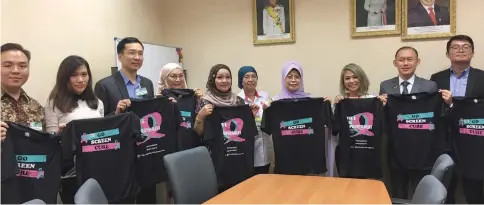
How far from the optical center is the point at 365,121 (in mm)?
3215

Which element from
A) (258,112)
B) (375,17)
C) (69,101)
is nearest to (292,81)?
(258,112)

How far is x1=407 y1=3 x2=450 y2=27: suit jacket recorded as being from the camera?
4004 mm

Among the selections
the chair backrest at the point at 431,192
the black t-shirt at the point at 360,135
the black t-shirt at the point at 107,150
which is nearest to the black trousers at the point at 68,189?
the black t-shirt at the point at 107,150

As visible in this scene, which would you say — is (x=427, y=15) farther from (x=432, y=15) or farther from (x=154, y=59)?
(x=154, y=59)

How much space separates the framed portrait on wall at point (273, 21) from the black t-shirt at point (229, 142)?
5.46ft

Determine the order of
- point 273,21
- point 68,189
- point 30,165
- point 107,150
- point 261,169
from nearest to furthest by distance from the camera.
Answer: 1. point 30,165
2. point 107,150
3. point 68,189
4. point 261,169
5. point 273,21

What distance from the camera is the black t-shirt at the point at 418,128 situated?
311cm

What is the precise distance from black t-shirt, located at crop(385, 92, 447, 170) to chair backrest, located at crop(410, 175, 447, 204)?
1.44 meters

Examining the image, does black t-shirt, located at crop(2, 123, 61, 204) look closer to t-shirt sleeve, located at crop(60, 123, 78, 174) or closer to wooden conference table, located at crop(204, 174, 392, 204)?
t-shirt sleeve, located at crop(60, 123, 78, 174)

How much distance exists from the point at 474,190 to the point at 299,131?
1.57m

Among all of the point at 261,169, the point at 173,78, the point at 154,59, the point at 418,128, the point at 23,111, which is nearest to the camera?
the point at 23,111

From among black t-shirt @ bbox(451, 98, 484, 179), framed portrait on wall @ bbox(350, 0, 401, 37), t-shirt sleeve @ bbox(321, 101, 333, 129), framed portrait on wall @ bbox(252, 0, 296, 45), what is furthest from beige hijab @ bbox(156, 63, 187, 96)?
black t-shirt @ bbox(451, 98, 484, 179)

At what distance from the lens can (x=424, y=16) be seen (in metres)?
4.07

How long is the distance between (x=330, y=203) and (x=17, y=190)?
6.08ft
